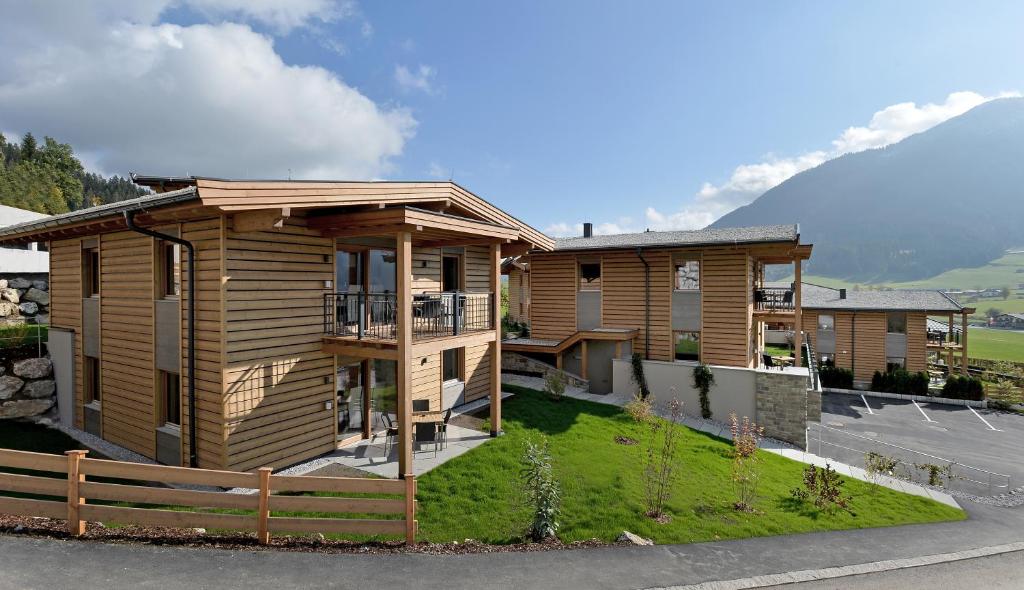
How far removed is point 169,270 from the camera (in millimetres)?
9992

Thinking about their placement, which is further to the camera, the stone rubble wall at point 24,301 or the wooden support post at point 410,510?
the stone rubble wall at point 24,301

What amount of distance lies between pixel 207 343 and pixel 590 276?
47.1 ft

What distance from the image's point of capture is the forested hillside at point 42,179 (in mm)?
42750

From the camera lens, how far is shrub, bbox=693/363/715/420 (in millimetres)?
16625

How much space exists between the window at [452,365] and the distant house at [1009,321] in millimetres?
142559

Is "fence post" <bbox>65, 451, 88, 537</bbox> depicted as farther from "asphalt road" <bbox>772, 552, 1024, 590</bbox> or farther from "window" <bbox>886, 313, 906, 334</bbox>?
"window" <bbox>886, 313, 906, 334</bbox>

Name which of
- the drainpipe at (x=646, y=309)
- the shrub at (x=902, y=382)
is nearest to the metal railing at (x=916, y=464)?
the drainpipe at (x=646, y=309)

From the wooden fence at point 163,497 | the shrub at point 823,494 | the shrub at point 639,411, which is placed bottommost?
the shrub at point 823,494

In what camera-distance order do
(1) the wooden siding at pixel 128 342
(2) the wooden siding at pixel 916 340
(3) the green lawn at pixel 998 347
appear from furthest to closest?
(3) the green lawn at pixel 998 347 → (2) the wooden siding at pixel 916 340 → (1) the wooden siding at pixel 128 342

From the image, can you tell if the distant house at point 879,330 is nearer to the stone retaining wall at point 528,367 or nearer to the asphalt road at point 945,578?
the stone retaining wall at point 528,367

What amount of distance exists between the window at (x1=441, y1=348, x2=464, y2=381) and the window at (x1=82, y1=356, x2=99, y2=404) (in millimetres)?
9023

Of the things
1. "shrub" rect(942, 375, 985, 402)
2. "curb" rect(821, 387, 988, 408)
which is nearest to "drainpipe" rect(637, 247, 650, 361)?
"curb" rect(821, 387, 988, 408)

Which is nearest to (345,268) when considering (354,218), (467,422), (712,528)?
(354,218)

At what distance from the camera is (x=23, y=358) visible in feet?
42.4
